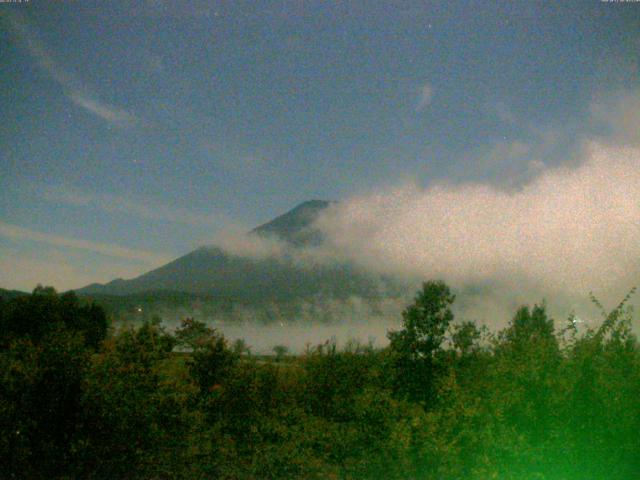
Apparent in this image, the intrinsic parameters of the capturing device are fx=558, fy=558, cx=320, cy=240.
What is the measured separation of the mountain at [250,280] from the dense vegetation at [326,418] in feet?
309

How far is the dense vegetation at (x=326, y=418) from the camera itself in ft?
24.6

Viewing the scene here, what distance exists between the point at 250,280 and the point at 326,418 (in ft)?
440

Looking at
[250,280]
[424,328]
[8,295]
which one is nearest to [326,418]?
[424,328]

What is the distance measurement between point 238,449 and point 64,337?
12.4ft

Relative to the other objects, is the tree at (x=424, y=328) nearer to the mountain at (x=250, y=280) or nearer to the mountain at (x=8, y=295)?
the mountain at (x=8, y=295)

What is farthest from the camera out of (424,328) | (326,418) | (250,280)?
(250,280)

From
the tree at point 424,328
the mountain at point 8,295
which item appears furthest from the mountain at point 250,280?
the tree at point 424,328

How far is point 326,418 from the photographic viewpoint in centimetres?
1146

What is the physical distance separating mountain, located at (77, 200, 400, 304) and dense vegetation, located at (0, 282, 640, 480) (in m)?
94.1

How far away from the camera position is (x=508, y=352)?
8.34 metres

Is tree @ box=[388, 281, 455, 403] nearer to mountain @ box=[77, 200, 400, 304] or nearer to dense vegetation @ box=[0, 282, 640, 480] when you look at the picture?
dense vegetation @ box=[0, 282, 640, 480]

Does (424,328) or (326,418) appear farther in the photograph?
(424,328)

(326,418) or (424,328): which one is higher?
(424,328)

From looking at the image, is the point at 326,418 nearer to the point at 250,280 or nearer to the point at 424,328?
the point at 424,328
